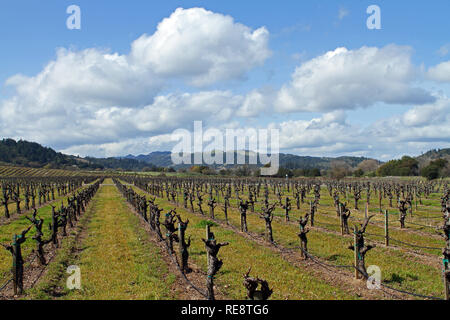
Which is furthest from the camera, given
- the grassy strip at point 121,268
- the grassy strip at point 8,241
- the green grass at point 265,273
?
the grassy strip at point 8,241

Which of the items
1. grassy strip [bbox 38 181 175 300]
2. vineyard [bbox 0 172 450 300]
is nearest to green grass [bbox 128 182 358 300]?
vineyard [bbox 0 172 450 300]

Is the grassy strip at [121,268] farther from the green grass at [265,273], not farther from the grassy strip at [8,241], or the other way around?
the grassy strip at [8,241]

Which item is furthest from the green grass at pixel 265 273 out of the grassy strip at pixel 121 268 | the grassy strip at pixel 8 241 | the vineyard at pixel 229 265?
the grassy strip at pixel 8 241

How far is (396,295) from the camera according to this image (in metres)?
10.5

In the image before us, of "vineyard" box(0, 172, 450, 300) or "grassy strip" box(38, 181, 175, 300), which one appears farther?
"grassy strip" box(38, 181, 175, 300)

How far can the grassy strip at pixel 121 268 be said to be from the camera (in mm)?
11086

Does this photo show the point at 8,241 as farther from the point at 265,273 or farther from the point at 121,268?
the point at 265,273

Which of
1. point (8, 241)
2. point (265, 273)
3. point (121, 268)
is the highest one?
point (265, 273)

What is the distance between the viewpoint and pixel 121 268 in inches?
548

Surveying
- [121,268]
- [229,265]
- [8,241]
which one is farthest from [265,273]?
[8,241]

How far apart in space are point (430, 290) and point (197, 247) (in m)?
10.5

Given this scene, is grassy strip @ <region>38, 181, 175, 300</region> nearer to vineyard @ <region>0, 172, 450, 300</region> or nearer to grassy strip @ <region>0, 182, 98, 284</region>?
vineyard @ <region>0, 172, 450, 300</region>

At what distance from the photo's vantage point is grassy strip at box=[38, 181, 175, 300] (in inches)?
436

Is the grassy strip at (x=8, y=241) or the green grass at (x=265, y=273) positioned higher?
the green grass at (x=265, y=273)
